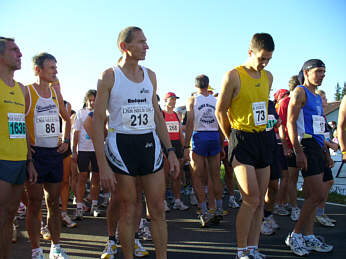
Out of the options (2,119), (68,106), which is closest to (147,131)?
(2,119)

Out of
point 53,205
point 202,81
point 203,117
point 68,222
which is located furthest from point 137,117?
point 68,222

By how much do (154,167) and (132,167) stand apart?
21cm

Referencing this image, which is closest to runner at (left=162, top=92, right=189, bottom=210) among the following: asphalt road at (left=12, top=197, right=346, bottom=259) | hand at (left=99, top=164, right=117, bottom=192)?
asphalt road at (left=12, top=197, right=346, bottom=259)

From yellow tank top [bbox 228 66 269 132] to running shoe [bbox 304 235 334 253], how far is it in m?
1.62

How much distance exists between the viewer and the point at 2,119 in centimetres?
309

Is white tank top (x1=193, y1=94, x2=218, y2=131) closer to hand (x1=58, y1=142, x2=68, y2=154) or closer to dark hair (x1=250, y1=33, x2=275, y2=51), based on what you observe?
dark hair (x1=250, y1=33, x2=275, y2=51)

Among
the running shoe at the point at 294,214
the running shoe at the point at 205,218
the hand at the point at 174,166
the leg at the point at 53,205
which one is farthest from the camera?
the running shoe at the point at 294,214

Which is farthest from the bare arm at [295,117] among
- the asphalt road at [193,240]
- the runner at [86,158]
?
the runner at [86,158]

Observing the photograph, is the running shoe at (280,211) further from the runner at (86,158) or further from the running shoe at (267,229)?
the runner at (86,158)

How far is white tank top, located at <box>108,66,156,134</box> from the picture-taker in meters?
3.06

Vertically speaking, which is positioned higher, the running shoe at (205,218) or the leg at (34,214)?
the leg at (34,214)

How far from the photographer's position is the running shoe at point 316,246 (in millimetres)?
4074

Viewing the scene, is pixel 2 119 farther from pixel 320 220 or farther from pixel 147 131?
pixel 320 220

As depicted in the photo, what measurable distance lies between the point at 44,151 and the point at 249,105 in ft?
7.87
